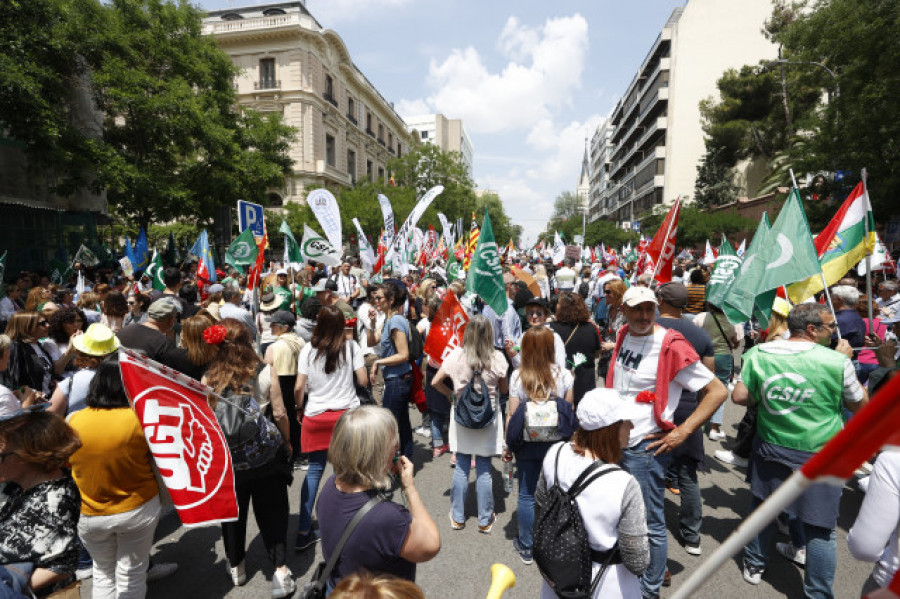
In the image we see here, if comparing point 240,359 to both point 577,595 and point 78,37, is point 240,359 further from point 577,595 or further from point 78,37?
point 78,37

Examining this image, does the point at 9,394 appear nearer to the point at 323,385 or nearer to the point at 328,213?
the point at 323,385

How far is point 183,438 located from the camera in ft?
7.48

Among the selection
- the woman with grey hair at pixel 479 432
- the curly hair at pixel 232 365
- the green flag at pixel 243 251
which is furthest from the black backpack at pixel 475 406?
the green flag at pixel 243 251

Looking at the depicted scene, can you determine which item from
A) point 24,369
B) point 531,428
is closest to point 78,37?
point 24,369

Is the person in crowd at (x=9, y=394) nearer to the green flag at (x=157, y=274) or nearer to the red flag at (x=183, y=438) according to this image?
the red flag at (x=183, y=438)

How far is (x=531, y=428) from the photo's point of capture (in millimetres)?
3266

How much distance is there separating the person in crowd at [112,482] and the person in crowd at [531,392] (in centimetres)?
221

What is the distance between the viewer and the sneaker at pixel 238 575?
327 cm

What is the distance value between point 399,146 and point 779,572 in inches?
2415

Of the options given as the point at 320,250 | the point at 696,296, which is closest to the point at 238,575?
the point at 696,296

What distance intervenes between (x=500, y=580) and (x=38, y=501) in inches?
83.1

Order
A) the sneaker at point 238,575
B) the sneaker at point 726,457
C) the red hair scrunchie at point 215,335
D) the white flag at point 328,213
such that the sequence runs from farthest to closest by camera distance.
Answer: the white flag at point 328,213 → the sneaker at point 726,457 → the sneaker at point 238,575 → the red hair scrunchie at point 215,335

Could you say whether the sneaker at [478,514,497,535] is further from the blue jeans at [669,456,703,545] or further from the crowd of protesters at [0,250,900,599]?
the blue jeans at [669,456,703,545]

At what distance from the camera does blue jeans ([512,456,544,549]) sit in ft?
11.2
